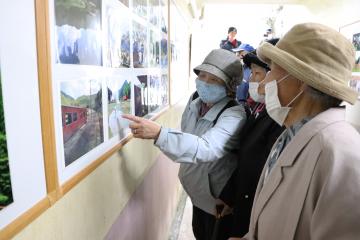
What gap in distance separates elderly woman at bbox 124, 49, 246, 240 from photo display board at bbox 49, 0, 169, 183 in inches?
6.8

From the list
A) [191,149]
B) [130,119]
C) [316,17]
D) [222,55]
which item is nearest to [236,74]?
[222,55]

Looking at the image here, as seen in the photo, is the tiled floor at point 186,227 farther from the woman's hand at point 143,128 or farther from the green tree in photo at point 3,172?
the green tree in photo at point 3,172

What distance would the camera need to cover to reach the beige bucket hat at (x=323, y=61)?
75cm

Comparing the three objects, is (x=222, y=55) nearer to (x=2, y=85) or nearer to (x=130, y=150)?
(x=130, y=150)

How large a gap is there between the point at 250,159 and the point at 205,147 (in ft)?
0.66

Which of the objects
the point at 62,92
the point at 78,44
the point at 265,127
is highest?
the point at 78,44

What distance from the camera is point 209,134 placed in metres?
1.27

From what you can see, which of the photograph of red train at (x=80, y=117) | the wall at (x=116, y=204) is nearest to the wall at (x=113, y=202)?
the wall at (x=116, y=204)

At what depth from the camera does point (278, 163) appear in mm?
833

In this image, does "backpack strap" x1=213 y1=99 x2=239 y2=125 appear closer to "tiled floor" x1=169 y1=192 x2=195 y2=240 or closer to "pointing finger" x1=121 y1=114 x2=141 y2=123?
"pointing finger" x1=121 y1=114 x2=141 y2=123

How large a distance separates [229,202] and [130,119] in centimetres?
67

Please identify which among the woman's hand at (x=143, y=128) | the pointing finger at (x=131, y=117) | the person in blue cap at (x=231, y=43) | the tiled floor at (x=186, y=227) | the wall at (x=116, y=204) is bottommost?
the tiled floor at (x=186, y=227)

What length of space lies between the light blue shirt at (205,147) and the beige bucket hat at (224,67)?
0.10 m

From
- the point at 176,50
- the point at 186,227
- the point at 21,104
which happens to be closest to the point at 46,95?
the point at 21,104
